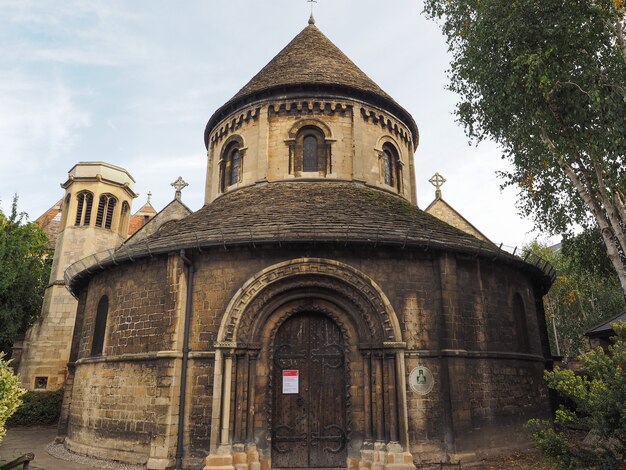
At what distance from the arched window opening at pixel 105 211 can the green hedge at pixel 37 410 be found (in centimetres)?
896

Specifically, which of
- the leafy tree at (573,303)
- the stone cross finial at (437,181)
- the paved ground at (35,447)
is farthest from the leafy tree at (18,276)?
the leafy tree at (573,303)

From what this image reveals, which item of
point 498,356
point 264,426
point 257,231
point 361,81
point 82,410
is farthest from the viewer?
point 361,81

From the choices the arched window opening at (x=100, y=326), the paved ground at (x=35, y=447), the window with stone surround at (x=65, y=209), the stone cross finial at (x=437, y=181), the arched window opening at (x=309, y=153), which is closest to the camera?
the paved ground at (x=35, y=447)

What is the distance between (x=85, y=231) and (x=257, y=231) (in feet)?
57.0

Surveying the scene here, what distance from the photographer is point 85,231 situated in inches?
946

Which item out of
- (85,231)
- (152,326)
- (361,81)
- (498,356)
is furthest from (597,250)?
(85,231)

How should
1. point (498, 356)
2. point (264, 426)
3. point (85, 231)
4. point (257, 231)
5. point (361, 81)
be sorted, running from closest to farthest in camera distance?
point (264, 426), point (257, 231), point (498, 356), point (361, 81), point (85, 231)

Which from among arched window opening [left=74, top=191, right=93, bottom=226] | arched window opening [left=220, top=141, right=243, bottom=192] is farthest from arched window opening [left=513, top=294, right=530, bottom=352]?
arched window opening [left=74, top=191, right=93, bottom=226]

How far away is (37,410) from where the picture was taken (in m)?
19.4

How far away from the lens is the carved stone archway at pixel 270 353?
31.2 feet

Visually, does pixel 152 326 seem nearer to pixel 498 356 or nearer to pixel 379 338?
pixel 379 338

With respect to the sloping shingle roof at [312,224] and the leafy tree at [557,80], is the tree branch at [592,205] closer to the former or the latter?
the leafy tree at [557,80]

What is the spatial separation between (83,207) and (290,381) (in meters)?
19.4

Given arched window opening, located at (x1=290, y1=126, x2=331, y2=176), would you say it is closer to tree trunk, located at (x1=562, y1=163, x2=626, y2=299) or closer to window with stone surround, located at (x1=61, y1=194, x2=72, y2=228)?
tree trunk, located at (x1=562, y1=163, x2=626, y2=299)
